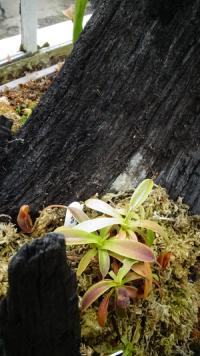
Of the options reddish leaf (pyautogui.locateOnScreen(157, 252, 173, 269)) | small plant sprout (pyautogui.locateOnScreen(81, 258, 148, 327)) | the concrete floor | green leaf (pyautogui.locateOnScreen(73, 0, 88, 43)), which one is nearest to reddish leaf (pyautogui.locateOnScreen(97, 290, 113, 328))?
small plant sprout (pyautogui.locateOnScreen(81, 258, 148, 327))

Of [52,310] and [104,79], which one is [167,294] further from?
[104,79]

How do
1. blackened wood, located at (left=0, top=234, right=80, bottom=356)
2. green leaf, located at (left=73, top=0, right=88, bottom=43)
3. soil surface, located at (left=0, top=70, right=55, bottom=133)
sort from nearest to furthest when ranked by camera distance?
blackened wood, located at (left=0, top=234, right=80, bottom=356), green leaf, located at (left=73, top=0, right=88, bottom=43), soil surface, located at (left=0, top=70, right=55, bottom=133)

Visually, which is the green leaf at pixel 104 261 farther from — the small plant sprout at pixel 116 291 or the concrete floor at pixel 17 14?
the concrete floor at pixel 17 14

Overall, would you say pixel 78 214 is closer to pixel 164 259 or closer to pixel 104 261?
pixel 104 261

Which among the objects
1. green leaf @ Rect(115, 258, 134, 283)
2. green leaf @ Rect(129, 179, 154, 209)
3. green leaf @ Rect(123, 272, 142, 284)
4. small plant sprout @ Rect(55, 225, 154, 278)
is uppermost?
green leaf @ Rect(129, 179, 154, 209)

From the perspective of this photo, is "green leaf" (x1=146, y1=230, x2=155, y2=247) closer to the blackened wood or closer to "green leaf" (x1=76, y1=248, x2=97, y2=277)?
"green leaf" (x1=76, y1=248, x2=97, y2=277)
